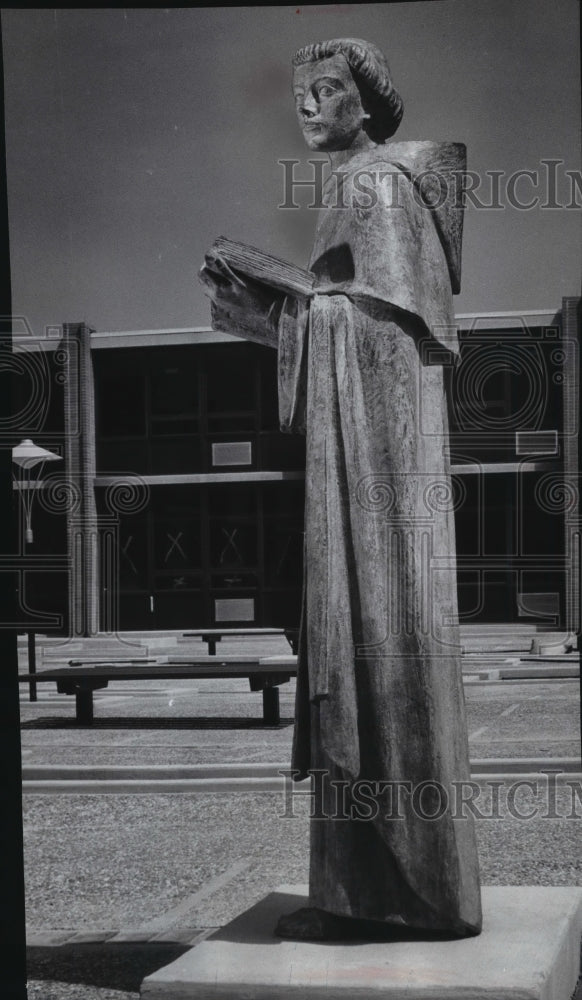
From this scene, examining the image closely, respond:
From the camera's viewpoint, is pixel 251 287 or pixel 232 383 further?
pixel 232 383

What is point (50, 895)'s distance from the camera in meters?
4.42

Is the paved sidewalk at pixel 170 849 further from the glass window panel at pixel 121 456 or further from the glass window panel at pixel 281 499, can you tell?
the glass window panel at pixel 121 456

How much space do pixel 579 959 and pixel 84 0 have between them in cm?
243

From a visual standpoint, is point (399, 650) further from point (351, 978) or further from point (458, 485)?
point (458, 485)

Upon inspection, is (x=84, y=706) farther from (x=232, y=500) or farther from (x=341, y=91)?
(x=341, y=91)

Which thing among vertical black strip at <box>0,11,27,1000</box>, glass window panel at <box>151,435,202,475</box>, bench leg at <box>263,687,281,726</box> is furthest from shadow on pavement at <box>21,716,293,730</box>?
vertical black strip at <box>0,11,27,1000</box>

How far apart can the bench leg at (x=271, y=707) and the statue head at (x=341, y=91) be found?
5.53 metres

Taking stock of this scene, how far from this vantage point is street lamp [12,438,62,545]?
4523mm

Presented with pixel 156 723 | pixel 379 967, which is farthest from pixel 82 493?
pixel 156 723

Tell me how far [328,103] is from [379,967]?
178 centimetres

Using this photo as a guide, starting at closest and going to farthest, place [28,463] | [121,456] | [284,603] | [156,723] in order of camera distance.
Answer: [28,463]
[284,603]
[121,456]
[156,723]

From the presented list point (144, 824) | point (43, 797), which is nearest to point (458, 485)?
point (144, 824)

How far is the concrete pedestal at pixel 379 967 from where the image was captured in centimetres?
253

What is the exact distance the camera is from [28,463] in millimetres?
4965
